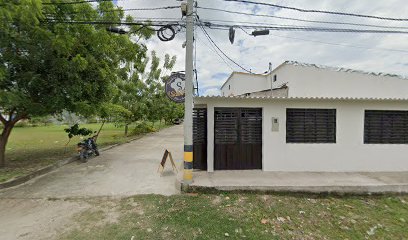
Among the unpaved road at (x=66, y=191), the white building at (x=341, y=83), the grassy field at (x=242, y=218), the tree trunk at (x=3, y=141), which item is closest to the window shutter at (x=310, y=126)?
the grassy field at (x=242, y=218)

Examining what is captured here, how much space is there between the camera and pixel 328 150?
711cm

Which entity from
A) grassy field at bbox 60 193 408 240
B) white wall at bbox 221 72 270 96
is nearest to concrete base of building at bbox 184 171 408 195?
grassy field at bbox 60 193 408 240

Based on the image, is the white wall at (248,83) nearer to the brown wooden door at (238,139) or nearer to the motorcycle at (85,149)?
Result: the brown wooden door at (238,139)

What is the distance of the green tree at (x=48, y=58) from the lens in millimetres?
6302

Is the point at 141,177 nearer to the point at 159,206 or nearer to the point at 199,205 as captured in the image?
the point at 159,206

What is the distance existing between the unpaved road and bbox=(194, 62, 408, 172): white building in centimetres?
178

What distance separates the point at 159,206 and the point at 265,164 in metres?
3.56

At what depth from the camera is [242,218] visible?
4.45m

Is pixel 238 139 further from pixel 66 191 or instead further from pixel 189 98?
pixel 66 191

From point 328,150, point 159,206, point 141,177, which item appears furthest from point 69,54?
point 328,150

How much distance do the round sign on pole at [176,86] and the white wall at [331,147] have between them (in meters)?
0.94

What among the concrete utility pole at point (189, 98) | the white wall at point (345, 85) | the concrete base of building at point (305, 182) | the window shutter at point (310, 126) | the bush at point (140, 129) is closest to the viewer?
the concrete base of building at point (305, 182)

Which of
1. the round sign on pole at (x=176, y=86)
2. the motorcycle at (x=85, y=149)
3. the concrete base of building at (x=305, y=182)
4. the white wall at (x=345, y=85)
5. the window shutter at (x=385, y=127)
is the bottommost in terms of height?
the concrete base of building at (x=305, y=182)

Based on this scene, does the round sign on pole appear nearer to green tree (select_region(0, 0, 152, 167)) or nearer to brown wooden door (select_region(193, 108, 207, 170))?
brown wooden door (select_region(193, 108, 207, 170))
